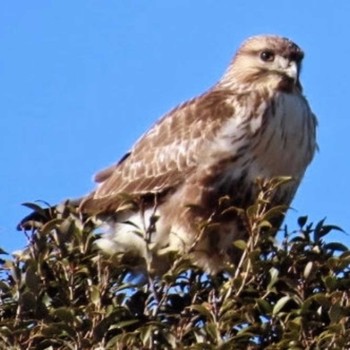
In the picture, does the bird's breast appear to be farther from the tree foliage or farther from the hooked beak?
the tree foliage

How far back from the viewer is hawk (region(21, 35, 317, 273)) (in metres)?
7.10

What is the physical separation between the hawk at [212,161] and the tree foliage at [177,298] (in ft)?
3.56

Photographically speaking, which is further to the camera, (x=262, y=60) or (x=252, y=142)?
(x=262, y=60)

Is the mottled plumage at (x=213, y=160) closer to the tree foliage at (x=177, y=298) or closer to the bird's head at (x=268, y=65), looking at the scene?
the bird's head at (x=268, y=65)

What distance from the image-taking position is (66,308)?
16.0 ft

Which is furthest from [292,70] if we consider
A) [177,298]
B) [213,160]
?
[177,298]

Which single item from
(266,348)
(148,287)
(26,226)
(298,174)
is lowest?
(266,348)

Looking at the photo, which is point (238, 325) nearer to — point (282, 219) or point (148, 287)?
point (148, 287)

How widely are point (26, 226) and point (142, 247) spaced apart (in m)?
0.90

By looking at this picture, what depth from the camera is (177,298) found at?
218 inches

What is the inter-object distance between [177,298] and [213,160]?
1828 mm

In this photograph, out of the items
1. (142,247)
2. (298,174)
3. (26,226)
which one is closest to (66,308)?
(26,226)

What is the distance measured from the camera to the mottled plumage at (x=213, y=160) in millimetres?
7105

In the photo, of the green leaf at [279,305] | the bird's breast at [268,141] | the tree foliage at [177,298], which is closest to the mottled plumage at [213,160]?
the bird's breast at [268,141]
